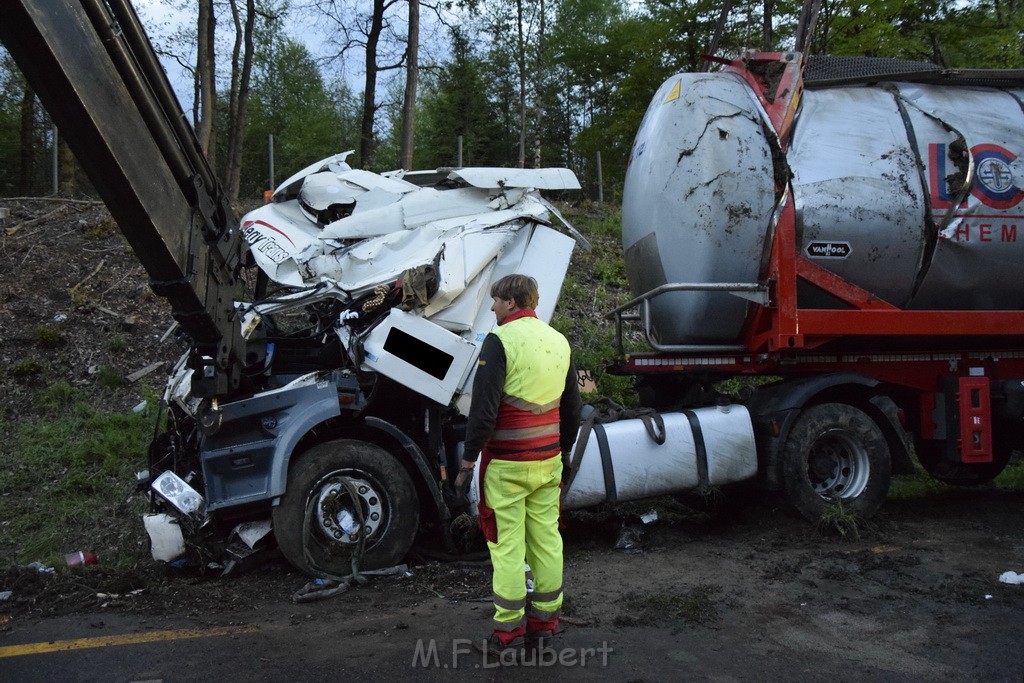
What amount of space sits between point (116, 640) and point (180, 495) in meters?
1.21

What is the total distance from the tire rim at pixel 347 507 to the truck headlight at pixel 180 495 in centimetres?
73

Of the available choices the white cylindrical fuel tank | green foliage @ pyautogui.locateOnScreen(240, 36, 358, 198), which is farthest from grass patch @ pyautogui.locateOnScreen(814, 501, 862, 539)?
green foliage @ pyautogui.locateOnScreen(240, 36, 358, 198)

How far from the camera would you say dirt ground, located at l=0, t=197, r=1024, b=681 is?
13.4 feet

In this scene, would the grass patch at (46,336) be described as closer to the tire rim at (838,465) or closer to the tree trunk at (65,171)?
the tree trunk at (65,171)

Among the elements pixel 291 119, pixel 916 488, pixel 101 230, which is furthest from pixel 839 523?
pixel 291 119

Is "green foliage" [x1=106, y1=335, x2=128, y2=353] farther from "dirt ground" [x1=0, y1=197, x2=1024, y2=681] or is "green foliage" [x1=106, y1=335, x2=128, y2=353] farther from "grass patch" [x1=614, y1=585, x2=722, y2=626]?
"grass patch" [x1=614, y1=585, x2=722, y2=626]

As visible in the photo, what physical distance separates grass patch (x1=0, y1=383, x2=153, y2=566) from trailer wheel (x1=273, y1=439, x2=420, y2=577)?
55.8 inches

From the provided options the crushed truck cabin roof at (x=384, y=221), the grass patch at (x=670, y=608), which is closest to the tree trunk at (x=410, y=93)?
the crushed truck cabin roof at (x=384, y=221)

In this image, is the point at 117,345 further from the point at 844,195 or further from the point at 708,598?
the point at 844,195

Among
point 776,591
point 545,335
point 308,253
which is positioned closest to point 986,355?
point 776,591

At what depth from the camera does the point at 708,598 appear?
5.01 metres

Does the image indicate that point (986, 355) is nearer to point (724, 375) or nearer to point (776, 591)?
point (724, 375)

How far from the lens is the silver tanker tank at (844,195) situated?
6.50m

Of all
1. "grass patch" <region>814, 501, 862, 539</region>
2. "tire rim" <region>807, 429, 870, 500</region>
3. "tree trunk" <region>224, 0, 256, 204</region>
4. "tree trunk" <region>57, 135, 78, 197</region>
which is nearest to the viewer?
"grass patch" <region>814, 501, 862, 539</region>
